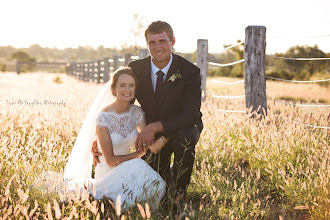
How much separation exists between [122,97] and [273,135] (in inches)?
79.8

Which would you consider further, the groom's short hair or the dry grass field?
the groom's short hair

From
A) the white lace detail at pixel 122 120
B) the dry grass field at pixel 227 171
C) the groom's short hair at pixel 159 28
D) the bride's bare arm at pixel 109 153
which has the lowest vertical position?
the dry grass field at pixel 227 171

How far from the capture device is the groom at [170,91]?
11.2 feet

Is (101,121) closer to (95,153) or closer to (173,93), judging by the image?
(95,153)

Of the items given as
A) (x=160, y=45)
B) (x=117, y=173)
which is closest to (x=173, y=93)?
(x=160, y=45)

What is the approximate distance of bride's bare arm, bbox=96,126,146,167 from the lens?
129 inches

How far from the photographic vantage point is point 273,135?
437 cm

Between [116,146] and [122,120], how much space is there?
270 mm

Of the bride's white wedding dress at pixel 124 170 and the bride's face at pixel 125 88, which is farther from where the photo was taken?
the bride's face at pixel 125 88

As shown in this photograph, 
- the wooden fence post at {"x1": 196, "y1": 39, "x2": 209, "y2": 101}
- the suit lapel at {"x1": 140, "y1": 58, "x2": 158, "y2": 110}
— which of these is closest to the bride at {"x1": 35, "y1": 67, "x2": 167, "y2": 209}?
the suit lapel at {"x1": 140, "y1": 58, "x2": 158, "y2": 110}

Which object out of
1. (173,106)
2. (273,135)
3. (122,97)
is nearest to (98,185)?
(122,97)

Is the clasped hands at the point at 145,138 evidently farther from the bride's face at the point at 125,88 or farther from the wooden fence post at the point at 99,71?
the wooden fence post at the point at 99,71

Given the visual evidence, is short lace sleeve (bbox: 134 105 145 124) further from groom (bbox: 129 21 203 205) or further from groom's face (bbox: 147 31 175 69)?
groom's face (bbox: 147 31 175 69)

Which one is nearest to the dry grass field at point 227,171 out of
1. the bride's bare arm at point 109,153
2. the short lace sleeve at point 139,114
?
the bride's bare arm at point 109,153
